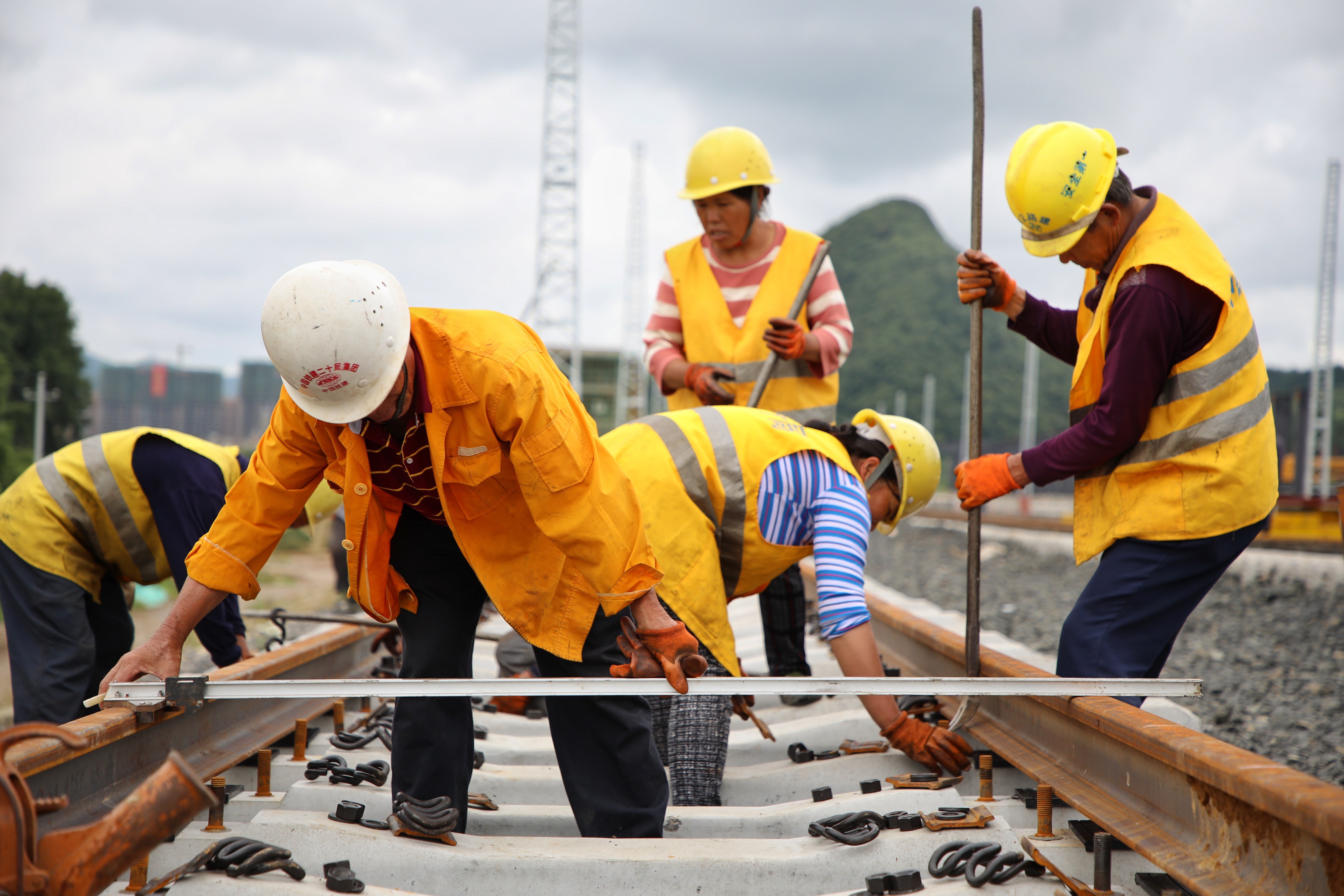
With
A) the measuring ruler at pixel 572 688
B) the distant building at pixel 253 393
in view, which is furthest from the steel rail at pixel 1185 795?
the distant building at pixel 253 393

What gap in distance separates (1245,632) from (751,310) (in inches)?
207

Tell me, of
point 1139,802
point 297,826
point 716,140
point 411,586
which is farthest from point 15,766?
point 716,140

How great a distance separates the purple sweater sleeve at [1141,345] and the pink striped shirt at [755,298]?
1.42 metres

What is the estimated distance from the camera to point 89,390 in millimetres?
30688

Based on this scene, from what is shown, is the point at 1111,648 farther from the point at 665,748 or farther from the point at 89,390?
the point at 89,390

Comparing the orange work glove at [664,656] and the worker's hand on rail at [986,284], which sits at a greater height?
the worker's hand on rail at [986,284]

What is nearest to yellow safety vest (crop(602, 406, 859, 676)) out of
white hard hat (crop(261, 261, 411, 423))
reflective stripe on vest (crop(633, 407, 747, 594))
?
reflective stripe on vest (crop(633, 407, 747, 594))

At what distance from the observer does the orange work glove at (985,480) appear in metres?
2.99

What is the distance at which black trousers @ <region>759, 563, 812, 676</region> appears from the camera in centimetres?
411

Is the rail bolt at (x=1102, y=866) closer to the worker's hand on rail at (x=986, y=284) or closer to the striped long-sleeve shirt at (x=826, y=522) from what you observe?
the striped long-sleeve shirt at (x=826, y=522)

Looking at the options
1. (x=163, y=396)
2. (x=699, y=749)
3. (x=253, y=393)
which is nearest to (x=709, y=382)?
(x=699, y=749)

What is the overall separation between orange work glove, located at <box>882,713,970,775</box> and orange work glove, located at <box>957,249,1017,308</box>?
138 centimetres

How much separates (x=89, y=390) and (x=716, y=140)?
3182cm

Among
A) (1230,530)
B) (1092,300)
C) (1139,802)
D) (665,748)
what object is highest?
(1092,300)
